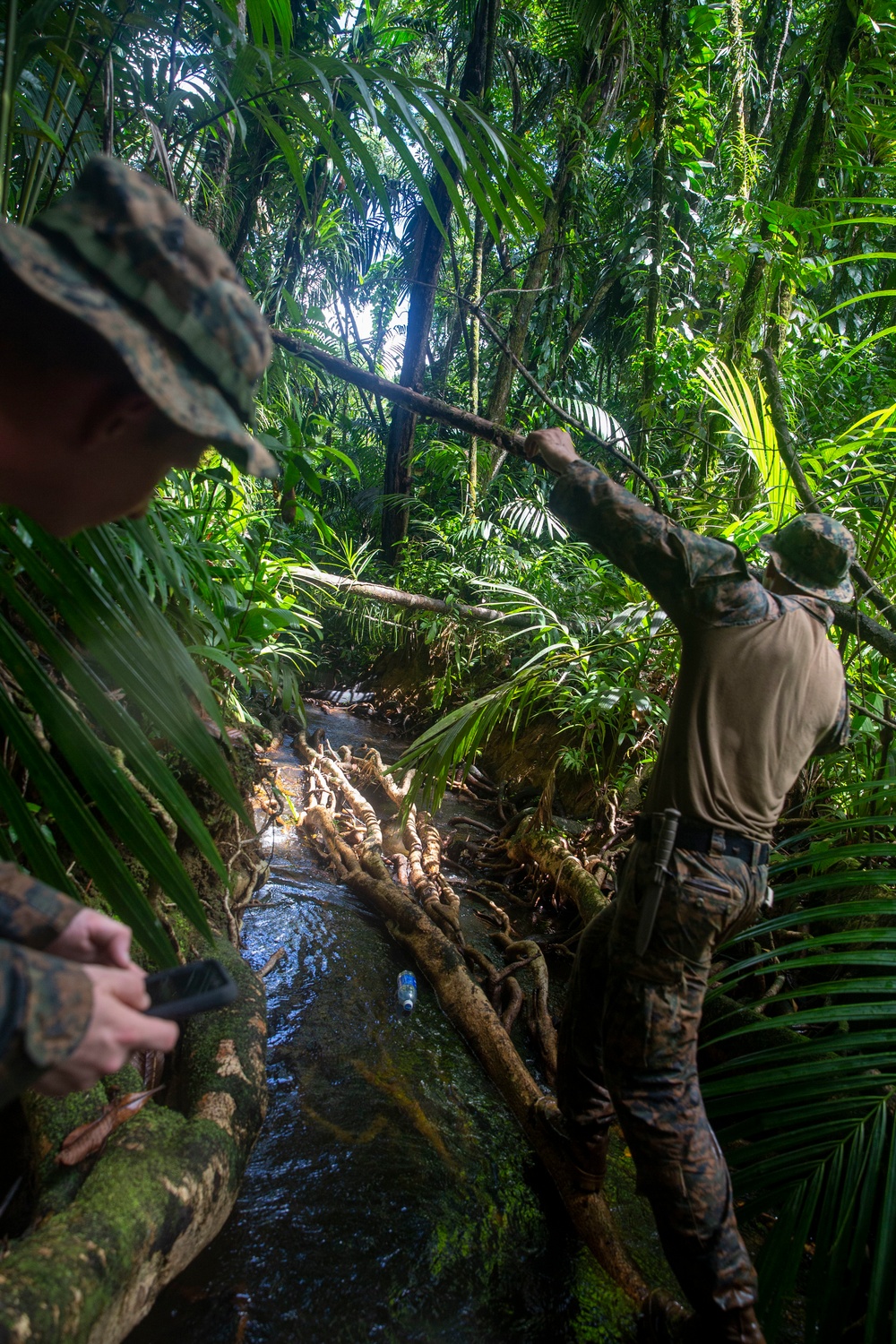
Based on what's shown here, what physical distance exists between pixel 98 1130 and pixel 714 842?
1641 millimetres

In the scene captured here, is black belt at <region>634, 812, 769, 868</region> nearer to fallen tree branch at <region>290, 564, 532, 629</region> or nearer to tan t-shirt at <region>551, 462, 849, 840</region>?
tan t-shirt at <region>551, 462, 849, 840</region>

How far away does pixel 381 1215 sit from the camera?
197 centimetres

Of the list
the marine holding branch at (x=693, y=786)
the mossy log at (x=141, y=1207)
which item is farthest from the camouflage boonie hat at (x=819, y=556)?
the mossy log at (x=141, y=1207)

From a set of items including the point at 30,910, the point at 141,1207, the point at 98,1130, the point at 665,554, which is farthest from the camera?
the point at 665,554

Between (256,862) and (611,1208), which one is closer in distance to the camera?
(611,1208)

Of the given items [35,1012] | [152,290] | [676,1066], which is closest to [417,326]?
Result: [676,1066]

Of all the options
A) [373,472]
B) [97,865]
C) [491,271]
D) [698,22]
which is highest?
[491,271]

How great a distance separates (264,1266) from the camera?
5.70 feet

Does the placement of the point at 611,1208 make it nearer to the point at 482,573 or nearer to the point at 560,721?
the point at 560,721

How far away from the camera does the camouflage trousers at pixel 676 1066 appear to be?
1756 millimetres

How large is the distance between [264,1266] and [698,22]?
22.9 feet

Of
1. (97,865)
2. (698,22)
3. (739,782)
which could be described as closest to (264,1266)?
(97,865)

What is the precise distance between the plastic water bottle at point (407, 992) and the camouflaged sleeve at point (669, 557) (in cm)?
190

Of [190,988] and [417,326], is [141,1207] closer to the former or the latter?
[190,988]
